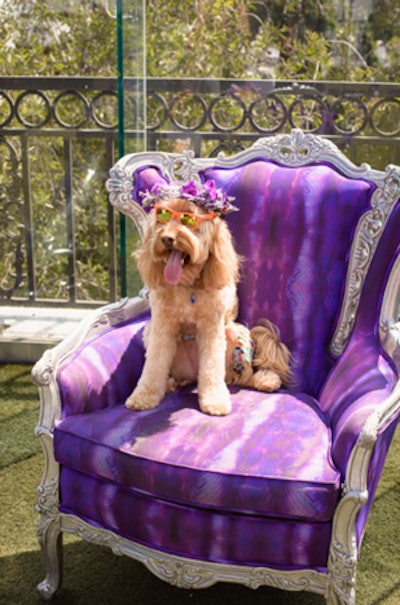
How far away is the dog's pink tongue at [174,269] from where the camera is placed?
1.88 m

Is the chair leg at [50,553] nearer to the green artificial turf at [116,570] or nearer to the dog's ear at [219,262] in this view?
the green artificial turf at [116,570]

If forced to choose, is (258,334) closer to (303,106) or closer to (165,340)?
(165,340)

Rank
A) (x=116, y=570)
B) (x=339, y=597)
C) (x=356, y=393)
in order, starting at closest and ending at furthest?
(x=339, y=597), (x=356, y=393), (x=116, y=570)

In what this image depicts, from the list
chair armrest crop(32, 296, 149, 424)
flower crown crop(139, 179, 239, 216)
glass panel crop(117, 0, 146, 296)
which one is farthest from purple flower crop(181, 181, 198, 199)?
glass panel crop(117, 0, 146, 296)

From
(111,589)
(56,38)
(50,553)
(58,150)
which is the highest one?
(56,38)

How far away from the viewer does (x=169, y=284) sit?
1973 mm

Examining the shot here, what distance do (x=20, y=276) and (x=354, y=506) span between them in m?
2.57

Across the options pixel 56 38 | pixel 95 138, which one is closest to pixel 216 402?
pixel 95 138

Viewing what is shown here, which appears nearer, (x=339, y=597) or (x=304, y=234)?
(x=339, y=597)

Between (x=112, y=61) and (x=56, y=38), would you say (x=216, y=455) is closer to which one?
(x=112, y=61)

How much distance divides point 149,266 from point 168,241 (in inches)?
4.8

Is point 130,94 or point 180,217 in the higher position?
point 130,94

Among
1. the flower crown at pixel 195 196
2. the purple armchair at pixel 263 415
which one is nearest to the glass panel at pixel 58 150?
the purple armchair at pixel 263 415

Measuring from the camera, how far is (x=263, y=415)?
6.40 feet
